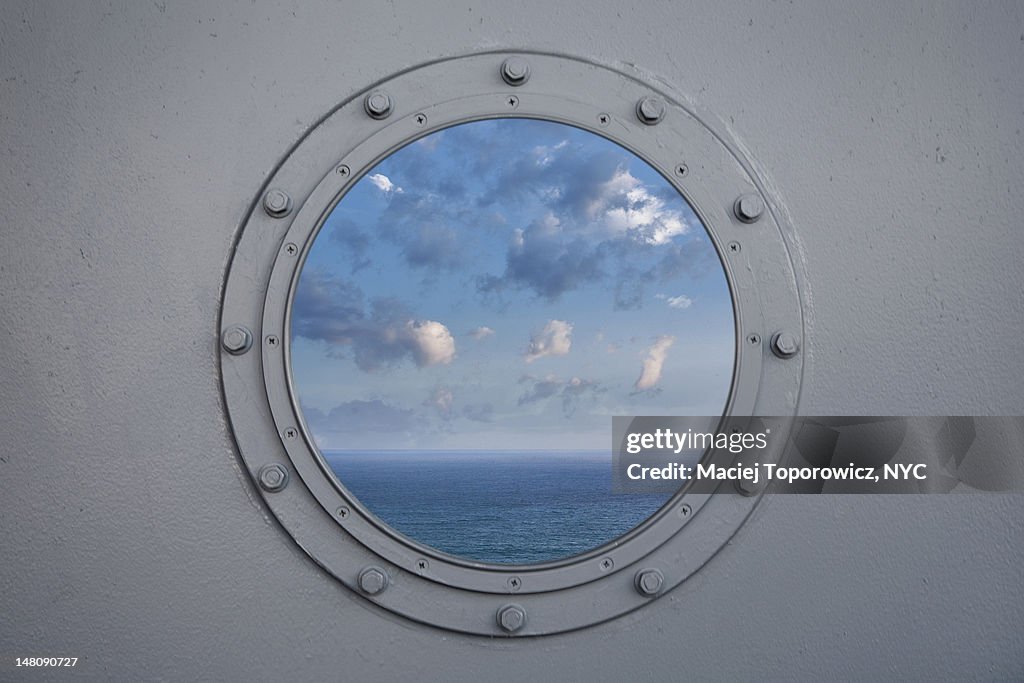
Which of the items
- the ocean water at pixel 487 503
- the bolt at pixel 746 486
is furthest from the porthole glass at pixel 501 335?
the bolt at pixel 746 486

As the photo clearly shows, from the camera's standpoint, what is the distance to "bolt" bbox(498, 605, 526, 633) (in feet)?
3.93

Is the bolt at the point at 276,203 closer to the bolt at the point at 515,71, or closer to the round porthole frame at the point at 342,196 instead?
the round porthole frame at the point at 342,196

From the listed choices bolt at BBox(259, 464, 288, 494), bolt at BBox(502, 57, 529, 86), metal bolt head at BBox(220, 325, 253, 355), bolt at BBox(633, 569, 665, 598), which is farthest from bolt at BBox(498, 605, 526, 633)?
bolt at BBox(502, 57, 529, 86)

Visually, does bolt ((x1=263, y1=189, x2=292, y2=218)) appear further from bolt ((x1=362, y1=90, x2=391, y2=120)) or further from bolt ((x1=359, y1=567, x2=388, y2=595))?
bolt ((x1=359, y1=567, x2=388, y2=595))

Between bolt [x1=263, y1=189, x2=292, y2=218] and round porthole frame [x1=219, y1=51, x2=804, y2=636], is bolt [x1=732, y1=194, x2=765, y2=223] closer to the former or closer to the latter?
round porthole frame [x1=219, y1=51, x2=804, y2=636]

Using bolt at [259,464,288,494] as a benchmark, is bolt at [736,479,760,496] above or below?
below

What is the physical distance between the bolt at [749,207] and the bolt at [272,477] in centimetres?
80

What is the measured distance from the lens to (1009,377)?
1.31 m

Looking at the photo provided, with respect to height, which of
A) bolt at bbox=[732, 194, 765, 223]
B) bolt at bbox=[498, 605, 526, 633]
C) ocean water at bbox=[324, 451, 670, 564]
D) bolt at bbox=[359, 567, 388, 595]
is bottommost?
bolt at bbox=[498, 605, 526, 633]

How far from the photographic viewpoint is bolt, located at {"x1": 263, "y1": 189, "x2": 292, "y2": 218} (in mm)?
1220

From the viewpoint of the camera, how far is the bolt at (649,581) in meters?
1.21

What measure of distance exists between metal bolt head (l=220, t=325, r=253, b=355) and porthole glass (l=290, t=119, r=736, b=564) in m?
0.07

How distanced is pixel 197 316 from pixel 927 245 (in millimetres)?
1142

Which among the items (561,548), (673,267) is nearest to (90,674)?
(561,548)
